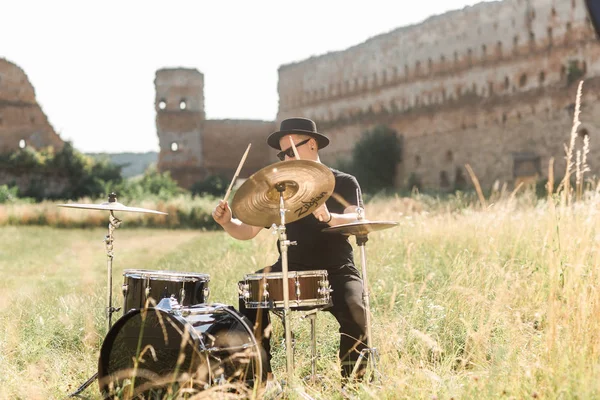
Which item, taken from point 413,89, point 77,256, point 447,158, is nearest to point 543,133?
point 447,158

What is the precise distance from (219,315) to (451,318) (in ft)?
6.93

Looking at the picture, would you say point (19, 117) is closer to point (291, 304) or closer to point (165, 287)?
point (165, 287)

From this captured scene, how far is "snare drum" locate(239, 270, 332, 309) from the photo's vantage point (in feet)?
12.6

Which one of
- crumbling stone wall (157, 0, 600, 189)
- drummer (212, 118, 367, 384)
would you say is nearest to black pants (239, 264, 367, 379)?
drummer (212, 118, 367, 384)

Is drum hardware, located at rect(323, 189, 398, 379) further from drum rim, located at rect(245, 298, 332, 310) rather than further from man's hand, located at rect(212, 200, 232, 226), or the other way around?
man's hand, located at rect(212, 200, 232, 226)

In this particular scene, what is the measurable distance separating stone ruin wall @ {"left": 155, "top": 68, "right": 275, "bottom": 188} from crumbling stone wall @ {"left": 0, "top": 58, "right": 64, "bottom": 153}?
5603mm

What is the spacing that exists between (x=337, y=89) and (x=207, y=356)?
33095 millimetres

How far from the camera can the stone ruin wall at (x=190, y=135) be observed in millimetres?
37156

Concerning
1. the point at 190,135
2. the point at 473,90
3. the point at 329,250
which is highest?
the point at 473,90

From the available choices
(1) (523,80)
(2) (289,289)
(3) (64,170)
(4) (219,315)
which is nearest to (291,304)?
(2) (289,289)

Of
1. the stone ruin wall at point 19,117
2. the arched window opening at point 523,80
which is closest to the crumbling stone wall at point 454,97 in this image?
the arched window opening at point 523,80

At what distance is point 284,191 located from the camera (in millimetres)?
3660

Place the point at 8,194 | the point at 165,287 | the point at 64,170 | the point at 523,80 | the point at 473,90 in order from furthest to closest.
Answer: the point at 64,170
the point at 8,194
the point at 473,90
the point at 523,80
the point at 165,287

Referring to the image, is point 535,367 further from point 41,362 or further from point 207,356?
point 41,362
